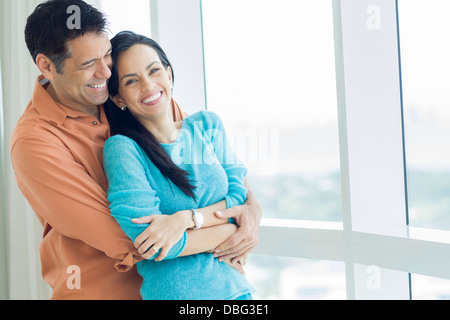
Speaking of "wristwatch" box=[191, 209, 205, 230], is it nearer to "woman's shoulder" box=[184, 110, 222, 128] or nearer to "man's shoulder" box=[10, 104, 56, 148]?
"woman's shoulder" box=[184, 110, 222, 128]

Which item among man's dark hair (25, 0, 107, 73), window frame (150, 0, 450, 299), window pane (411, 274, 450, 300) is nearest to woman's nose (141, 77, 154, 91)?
man's dark hair (25, 0, 107, 73)

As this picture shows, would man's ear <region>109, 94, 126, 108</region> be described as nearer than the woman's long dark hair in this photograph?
No

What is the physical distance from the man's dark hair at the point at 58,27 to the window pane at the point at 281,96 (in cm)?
82

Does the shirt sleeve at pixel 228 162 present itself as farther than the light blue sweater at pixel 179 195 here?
Yes

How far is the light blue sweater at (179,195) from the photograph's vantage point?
129 centimetres

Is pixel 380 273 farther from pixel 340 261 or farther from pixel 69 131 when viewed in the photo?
pixel 69 131

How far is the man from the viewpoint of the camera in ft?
4.36

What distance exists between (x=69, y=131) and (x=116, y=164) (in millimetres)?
243

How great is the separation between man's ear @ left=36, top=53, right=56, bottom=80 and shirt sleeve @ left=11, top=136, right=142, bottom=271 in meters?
0.24

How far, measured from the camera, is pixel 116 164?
1321 millimetres

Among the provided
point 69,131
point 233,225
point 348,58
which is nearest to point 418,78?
point 348,58

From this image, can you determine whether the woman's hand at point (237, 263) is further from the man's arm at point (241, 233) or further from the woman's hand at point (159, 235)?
the woman's hand at point (159, 235)

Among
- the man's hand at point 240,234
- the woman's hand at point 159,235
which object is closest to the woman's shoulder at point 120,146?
the woman's hand at point 159,235

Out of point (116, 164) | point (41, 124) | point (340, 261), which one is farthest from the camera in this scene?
point (340, 261)
